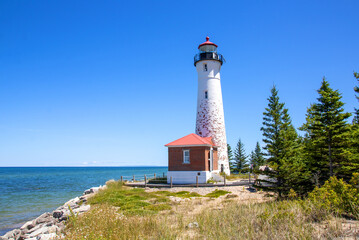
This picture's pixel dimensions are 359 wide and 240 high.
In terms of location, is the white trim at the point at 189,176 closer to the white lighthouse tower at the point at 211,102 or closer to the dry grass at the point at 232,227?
the white lighthouse tower at the point at 211,102

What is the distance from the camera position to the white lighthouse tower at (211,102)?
28.0 m

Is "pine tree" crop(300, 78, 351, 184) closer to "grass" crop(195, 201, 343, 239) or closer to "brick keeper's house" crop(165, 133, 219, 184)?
"grass" crop(195, 201, 343, 239)

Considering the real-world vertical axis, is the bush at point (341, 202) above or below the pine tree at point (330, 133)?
below

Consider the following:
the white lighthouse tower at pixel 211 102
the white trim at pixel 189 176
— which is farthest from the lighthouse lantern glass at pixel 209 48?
the white trim at pixel 189 176

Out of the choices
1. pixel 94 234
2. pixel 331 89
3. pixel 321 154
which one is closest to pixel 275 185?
pixel 321 154

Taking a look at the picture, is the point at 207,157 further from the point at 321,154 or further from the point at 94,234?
the point at 94,234

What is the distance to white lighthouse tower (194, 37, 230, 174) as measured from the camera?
28047 mm

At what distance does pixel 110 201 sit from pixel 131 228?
7.87 m

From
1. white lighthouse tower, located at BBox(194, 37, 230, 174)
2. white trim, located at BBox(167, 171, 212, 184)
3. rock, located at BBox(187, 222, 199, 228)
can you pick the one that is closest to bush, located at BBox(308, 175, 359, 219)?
rock, located at BBox(187, 222, 199, 228)

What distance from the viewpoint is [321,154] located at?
13984 millimetres

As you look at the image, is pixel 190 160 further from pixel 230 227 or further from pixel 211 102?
pixel 230 227

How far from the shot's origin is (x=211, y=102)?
92.8 feet

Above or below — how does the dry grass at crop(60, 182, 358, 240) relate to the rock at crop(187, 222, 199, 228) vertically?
above

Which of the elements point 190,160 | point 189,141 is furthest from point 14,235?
point 189,141
